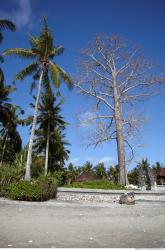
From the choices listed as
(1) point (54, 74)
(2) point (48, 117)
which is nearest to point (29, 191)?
(1) point (54, 74)

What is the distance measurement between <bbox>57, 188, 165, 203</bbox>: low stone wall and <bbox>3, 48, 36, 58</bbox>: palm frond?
11739 millimetres

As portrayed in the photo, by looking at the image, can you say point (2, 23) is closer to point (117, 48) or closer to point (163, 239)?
point (117, 48)

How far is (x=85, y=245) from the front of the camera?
217 inches

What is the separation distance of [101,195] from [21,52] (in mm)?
13109

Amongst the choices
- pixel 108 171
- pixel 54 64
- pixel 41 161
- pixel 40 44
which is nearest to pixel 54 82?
pixel 54 64

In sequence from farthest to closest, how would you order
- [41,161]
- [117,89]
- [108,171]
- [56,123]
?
1. [108,171]
2. [41,161]
3. [56,123]
4. [117,89]

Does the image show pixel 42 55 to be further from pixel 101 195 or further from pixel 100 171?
pixel 100 171

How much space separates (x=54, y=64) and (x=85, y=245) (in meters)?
18.1

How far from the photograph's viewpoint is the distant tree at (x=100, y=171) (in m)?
69.6

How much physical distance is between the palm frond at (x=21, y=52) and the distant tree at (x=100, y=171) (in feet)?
170

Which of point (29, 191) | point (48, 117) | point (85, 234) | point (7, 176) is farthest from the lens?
point (48, 117)

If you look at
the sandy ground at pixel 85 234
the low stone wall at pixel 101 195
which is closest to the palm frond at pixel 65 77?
the low stone wall at pixel 101 195

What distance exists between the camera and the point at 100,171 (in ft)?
231

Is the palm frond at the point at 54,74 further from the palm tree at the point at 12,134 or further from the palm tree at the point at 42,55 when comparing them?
the palm tree at the point at 12,134
